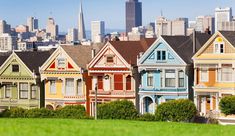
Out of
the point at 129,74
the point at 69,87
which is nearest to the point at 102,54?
the point at 129,74

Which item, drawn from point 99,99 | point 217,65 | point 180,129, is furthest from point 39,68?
point 180,129

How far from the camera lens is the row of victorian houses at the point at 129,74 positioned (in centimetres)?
4491

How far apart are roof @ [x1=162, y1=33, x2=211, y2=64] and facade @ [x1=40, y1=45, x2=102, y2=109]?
7.44 meters

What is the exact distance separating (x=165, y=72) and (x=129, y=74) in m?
3.01

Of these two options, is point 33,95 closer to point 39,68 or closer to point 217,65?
point 39,68

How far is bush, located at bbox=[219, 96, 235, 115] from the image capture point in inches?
1633

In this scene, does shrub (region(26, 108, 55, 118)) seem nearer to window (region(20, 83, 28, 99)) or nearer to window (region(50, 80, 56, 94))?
window (region(50, 80, 56, 94))

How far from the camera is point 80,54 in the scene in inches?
2051

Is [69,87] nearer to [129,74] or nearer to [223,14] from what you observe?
[129,74]

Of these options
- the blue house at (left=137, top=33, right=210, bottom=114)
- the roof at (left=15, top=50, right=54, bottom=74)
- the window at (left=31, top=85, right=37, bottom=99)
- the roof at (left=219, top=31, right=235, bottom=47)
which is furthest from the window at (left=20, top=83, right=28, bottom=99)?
the roof at (left=219, top=31, right=235, bottom=47)

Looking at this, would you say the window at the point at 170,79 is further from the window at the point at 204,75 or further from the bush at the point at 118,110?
the bush at the point at 118,110

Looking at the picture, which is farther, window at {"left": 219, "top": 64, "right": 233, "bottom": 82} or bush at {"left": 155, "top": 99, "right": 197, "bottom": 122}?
window at {"left": 219, "top": 64, "right": 233, "bottom": 82}

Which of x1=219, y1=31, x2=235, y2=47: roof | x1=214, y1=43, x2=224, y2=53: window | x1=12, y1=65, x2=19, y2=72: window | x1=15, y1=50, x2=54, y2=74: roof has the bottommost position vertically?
x1=12, y1=65, x2=19, y2=72: window

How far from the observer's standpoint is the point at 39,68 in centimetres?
5116
